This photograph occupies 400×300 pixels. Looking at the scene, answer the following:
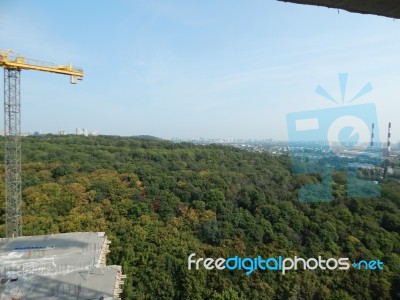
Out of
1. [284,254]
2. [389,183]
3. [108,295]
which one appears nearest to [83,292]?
[108,295]

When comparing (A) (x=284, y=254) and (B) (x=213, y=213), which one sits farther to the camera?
(B) (x=213, y=213)

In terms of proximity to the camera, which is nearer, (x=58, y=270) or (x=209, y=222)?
(x=58, y=270)

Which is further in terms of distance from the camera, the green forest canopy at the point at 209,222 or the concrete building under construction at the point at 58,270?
the green forest canopy at the point at 209,222

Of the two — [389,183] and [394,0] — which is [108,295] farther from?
[389,183]

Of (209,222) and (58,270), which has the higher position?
(58,270)

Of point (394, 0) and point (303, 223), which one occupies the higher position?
point (394, 0)

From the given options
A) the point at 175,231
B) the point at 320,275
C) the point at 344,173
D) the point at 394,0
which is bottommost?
the point at 320,275

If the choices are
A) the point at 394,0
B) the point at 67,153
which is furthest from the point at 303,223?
the point at 67,153

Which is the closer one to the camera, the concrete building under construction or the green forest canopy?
the concrete building under construction

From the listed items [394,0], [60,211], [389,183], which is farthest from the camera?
[389,183]

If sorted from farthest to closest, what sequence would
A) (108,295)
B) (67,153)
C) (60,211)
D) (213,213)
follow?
1. (67,153)
2. (213,213)
3. (60,211)
4. (108,295)
